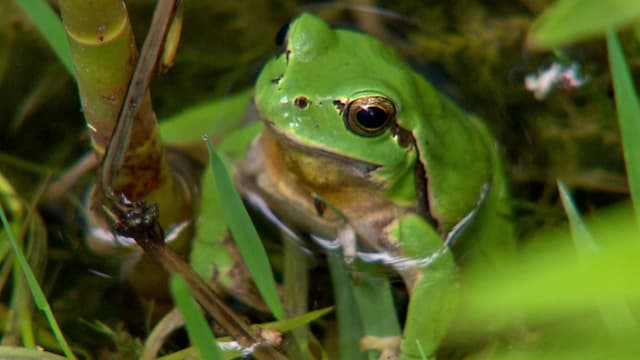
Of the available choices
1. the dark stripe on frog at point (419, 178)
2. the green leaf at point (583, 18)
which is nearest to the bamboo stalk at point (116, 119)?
the dark stripe on frog at point (419, 178)

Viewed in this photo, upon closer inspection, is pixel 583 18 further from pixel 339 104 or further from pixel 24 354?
pixel 24 354

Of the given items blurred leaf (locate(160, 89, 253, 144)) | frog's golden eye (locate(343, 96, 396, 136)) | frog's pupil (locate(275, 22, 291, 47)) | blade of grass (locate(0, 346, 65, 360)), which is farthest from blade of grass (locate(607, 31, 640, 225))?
blurred leaf (locate(160, 89, 253, 144))

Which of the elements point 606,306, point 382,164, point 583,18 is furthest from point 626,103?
point 382,164

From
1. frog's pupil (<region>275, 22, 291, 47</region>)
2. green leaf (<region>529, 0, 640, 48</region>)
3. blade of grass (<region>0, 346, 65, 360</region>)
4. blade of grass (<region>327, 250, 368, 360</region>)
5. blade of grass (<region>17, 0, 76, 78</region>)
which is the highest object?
green leaf (<region>529, 0, 640, 48</region>)

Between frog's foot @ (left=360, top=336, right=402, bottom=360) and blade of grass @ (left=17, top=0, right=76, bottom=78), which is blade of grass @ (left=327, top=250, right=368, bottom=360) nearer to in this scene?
frog's foot @ (left=360, top=336, right=402, bottom=360)

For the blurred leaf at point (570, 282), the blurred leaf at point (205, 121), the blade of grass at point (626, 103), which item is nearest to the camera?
the blurred leaf at point (570, 282)

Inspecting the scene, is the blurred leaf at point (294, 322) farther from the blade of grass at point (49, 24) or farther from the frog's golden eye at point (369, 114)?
the blade of grass at point (49, 24)

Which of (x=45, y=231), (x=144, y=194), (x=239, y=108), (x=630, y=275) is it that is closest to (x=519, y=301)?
(x=630, y=275)
